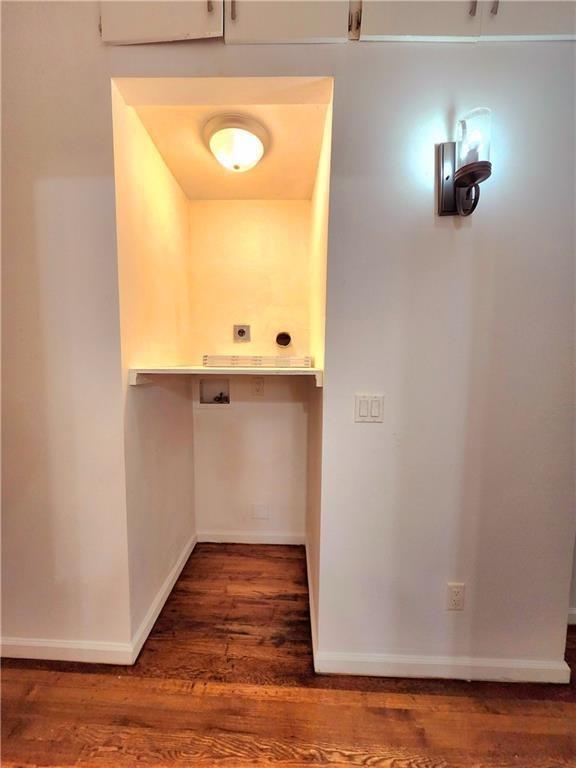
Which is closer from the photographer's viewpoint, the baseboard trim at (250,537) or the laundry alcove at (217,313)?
the laundry alcove at (217,313)

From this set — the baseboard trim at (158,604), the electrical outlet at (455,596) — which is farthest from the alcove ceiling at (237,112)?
the baseboard trim at (158,604)

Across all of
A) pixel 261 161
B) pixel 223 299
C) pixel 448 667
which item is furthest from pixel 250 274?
pixel 448 667

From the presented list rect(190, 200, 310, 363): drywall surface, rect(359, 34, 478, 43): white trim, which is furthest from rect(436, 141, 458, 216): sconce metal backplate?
rect(190, 200, 310, 363): drywall surface

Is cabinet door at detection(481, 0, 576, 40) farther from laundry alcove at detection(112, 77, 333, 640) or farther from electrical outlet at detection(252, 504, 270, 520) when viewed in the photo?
electrical outlet at detection(252, 504, 270, 520)

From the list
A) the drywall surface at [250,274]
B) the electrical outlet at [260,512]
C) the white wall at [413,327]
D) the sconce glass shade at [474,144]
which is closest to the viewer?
the sconce glass shade at [474,144]

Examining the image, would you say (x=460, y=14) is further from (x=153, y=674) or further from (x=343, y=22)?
(x=153, y=674)

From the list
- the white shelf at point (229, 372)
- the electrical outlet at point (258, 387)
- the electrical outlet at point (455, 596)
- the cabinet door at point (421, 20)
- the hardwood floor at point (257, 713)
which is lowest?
the hardwood floor at point (257, 713)

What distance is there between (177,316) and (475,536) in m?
1.86

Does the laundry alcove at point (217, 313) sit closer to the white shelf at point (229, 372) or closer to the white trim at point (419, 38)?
the white shelf at point (229, 372)

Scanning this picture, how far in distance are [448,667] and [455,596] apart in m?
0.31

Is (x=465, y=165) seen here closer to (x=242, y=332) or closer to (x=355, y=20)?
(x=355, y=20)

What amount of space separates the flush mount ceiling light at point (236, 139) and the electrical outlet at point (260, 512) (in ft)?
6.63

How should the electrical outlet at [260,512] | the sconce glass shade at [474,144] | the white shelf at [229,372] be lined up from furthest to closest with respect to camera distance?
the electrical outlet at [260,512] → the white shelf at [229,372] → the sconce glass shade at [474,144]

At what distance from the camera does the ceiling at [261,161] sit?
127 cm
